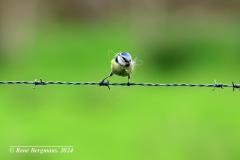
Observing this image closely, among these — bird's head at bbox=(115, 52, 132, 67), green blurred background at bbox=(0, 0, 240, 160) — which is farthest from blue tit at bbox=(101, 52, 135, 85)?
green blurred background at bbox=(0, 0, 240, 160)

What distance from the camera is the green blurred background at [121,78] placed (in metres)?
13.8

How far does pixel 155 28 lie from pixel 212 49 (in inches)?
181

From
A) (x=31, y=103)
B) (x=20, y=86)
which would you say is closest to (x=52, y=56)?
(x=20, y=86)

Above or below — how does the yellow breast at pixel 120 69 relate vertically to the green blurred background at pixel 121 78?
below

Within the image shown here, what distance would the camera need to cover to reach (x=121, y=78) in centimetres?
1997

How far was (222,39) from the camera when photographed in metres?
27.0

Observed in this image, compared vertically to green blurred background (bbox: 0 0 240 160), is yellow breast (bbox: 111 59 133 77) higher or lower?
lower

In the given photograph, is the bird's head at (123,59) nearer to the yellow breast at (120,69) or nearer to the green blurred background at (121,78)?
the yellow breast at (120,69)

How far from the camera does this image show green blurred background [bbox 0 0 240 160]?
45.1ft

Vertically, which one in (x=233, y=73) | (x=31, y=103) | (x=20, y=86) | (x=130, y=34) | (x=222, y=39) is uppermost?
(x=130, y=34)

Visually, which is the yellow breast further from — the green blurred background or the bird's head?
the green blurred background

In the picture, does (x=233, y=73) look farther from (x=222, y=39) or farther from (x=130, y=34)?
(x=130, y=34)

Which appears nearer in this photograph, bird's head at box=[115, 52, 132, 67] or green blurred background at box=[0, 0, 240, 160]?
bird's head at box=[115, 52, 132, 67]

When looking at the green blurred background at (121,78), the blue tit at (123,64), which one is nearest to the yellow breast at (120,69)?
the blue tit at (123,64)
